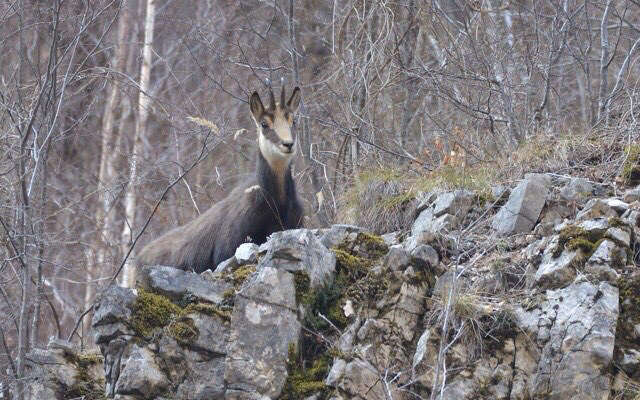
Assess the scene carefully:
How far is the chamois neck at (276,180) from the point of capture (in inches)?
396

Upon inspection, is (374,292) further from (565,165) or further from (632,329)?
(565,165)

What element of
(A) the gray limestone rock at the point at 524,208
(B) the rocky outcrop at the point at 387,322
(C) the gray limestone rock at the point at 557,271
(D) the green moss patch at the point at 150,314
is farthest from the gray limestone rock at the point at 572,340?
(D) the green moss patch at the point at 150,314

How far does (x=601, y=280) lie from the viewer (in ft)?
22.4

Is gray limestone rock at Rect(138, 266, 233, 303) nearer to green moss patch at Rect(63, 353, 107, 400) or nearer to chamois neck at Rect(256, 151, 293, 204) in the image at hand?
green moss patch at Rect(63, 353, 107, 400)

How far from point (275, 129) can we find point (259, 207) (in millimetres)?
744

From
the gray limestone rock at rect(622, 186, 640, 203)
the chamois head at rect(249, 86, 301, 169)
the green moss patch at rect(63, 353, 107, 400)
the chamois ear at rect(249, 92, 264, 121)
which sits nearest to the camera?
the green moss patch at rect(63, 353, 107, 400)

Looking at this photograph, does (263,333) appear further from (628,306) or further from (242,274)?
(628,306)

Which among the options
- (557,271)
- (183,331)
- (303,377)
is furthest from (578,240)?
(183,331)

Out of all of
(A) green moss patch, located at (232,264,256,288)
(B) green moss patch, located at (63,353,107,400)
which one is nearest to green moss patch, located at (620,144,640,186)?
(A) green moss patch, located at (232,264,256,288)

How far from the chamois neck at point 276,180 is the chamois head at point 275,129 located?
3cm

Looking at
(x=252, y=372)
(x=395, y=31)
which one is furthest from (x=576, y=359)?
(x=395, y=31)

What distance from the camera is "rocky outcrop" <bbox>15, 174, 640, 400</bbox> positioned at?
6.56 m

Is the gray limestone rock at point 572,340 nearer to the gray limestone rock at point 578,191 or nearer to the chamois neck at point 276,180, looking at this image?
the gray limestone rock at point 578,191

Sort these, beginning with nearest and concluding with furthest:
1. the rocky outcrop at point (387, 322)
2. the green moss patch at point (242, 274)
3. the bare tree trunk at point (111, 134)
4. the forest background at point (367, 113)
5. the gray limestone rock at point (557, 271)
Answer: the rocky outcrop at point (387, 322)
the gray limestone rock at point (557, 271)
the green moss patch at point (242, 274)
the forest background at point (367, 113)
the bare tree trunk at point (111, 134)
